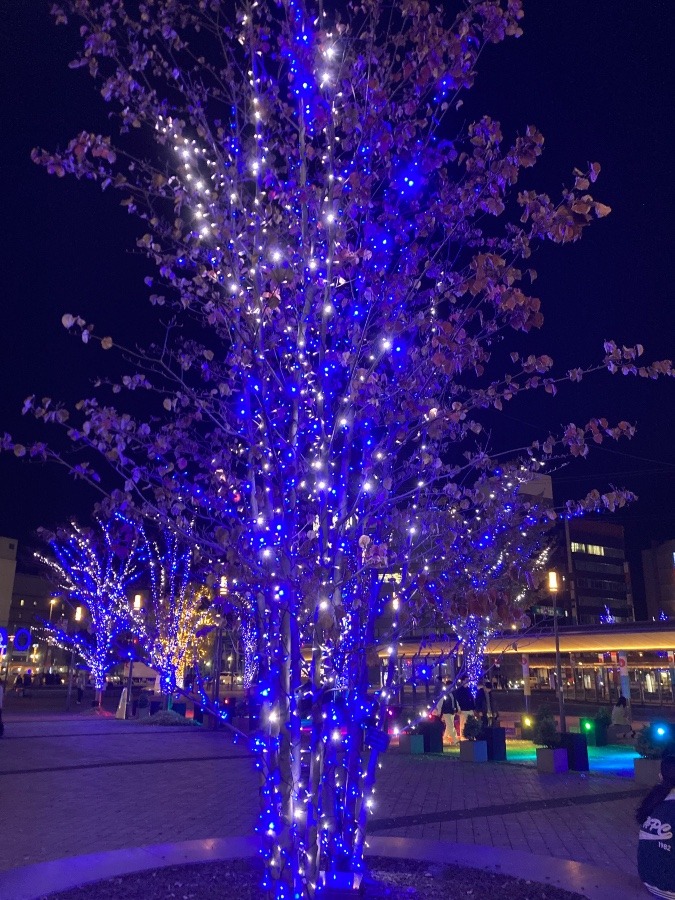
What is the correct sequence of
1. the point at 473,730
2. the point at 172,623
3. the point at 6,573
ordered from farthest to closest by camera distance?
the point at 6,573, the point at 172,623, the point at 473,730

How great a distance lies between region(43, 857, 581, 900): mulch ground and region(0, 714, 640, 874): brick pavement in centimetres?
189

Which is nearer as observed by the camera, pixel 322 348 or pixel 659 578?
pixel 322 348

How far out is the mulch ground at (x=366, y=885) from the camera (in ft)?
19.7

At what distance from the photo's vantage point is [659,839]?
19.4 feet

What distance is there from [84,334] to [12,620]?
10600 centimetres

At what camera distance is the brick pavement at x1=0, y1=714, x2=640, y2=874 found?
8.75 m

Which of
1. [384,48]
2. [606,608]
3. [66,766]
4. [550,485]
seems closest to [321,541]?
[384,48]

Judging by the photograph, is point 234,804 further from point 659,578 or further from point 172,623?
point 659,578

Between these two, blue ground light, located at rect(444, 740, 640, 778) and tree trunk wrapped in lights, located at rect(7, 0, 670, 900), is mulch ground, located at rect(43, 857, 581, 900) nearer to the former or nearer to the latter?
tree trunk wrapped in lights, located at rect(7, 0, 670, 900)

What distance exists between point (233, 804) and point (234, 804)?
0.05 ft

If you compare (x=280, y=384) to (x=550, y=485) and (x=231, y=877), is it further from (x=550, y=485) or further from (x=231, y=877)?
(x=550, y=485)

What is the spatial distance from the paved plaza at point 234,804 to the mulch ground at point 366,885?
1857 millimetres

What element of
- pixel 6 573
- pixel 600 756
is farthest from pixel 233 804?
pixel 6 573

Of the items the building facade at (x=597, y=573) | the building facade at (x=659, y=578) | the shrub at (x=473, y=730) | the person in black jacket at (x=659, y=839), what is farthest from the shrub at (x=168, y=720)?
the building facade at (x=659, y=578)
